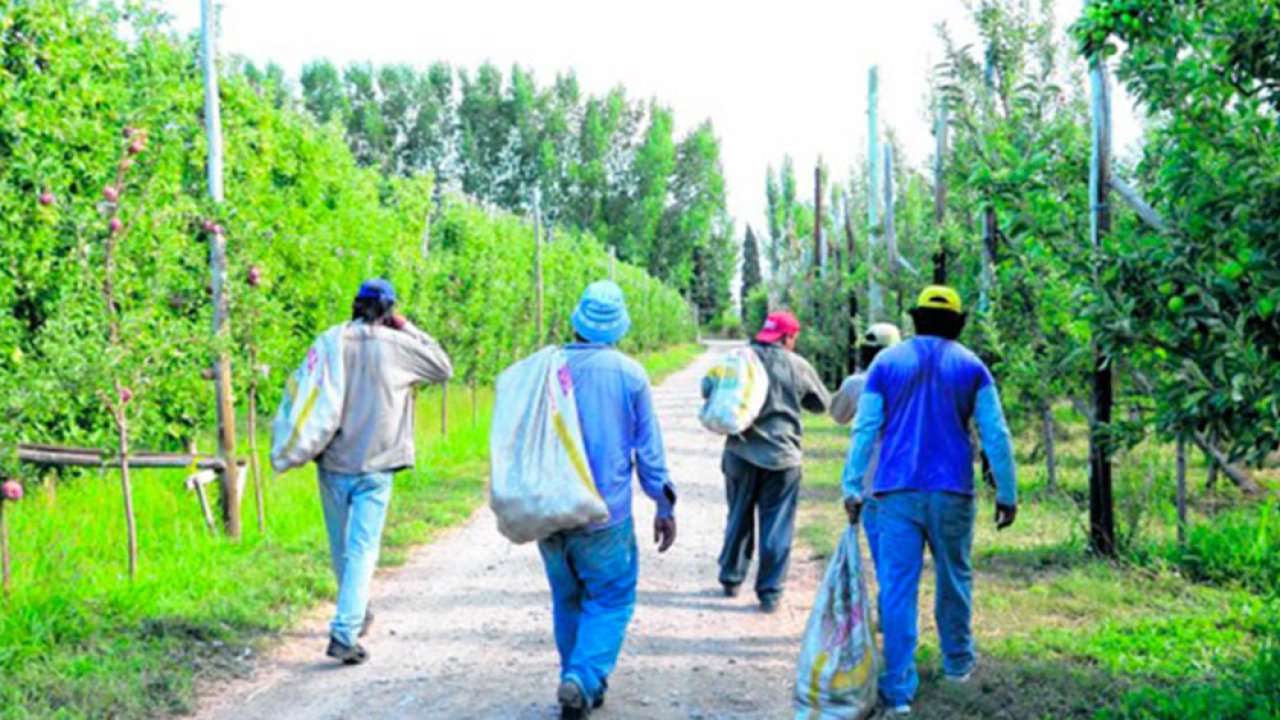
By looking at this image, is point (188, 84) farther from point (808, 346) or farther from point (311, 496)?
point (808, 346)

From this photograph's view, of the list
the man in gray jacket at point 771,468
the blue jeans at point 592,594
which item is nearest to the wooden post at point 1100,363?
the man in gray jacket at point 771,468

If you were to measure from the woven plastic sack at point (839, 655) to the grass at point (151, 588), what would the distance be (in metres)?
2.86

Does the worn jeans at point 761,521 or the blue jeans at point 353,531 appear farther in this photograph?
the worn jeans at point 761,521

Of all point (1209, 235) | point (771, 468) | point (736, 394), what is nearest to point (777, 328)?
point (736, 394)

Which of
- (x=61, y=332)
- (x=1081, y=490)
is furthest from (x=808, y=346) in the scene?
(x=61, y=332)

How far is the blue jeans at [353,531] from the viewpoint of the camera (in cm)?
654

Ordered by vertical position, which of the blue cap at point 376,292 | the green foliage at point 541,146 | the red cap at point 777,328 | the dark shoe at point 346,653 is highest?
the green foliage at point 541,146

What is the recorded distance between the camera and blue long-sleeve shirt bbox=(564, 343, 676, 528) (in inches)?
222

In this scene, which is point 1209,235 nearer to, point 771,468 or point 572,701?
point 572,701

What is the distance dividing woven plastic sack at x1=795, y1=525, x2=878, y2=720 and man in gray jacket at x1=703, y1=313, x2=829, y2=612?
232cm

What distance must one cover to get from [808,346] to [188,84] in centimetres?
2084

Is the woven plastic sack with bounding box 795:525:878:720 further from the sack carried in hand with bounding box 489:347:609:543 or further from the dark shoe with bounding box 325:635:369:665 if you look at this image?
the dark shoe with bounding box 325:635:369:665

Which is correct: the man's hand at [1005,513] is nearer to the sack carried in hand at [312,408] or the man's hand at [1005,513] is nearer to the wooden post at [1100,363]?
the wooden post at [1100,363]

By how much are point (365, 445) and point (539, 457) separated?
5.20 ft
